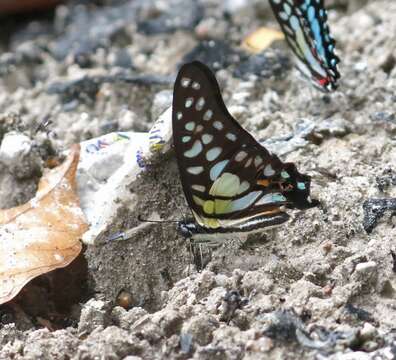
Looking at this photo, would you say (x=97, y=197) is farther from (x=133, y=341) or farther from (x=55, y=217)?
(x=133, y=341)

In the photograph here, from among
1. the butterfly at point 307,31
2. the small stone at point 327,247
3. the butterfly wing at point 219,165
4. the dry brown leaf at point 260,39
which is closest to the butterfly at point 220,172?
the butterfly wing at point 219,165

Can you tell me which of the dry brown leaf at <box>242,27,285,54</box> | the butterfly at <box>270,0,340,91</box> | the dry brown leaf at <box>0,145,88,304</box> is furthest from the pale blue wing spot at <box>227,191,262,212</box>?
the dry brown leaf at <box>242,27,285,54</box>

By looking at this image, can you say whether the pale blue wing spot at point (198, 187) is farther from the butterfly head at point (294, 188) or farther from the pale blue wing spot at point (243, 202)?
the butterfly head at point (294, 188)

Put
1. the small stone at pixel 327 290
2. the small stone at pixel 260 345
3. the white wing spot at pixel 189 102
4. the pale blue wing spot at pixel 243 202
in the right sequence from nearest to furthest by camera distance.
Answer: the small stone at pixel 260 345
the small stone at pixel 327 290
the white wing spot at pixel 189 102
the pale blue wing spot at pixel 243 202

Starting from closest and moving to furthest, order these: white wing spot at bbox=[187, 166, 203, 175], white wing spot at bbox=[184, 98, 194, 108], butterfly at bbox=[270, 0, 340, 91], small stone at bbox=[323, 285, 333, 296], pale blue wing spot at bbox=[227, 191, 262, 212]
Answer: small stone at bbox=[323, 285, 333, 296]
white wing spot at bbox=[184, 98, 194, 108]
white wing spot at bbox=[187, 166, 203, 175]
pale blue wing spot at bbox=[227, 191, 262, 212]
butterfly at bbox=[270, 0, 340, 91]

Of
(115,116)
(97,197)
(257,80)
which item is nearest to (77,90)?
(115,116)

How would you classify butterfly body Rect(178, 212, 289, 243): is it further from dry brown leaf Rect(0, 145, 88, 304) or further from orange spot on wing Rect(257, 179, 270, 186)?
dry brown leaf Rect(0, 145, 88, 304)

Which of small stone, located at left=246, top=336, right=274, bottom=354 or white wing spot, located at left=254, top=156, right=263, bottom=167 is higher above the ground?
white wing spot, located at left=254, top=156, right=263, bottom=167
